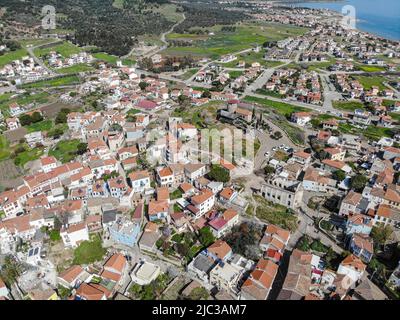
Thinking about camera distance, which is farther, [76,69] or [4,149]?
[76,69]

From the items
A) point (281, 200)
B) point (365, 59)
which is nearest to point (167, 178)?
point (281, 200)

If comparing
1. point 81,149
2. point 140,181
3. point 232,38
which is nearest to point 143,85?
point 81,149

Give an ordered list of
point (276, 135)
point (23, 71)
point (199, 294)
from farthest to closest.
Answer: point (23, 71), point (276, 135), point (199, 294)

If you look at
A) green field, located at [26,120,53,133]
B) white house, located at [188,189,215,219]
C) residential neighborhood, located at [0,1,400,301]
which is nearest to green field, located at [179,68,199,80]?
residential neighborhood, located at [0,1,400,301]

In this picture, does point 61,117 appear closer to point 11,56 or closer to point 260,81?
point 260,81

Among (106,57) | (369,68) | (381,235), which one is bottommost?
(381,235)

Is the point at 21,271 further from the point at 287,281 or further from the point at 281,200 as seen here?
the point at 281,200
